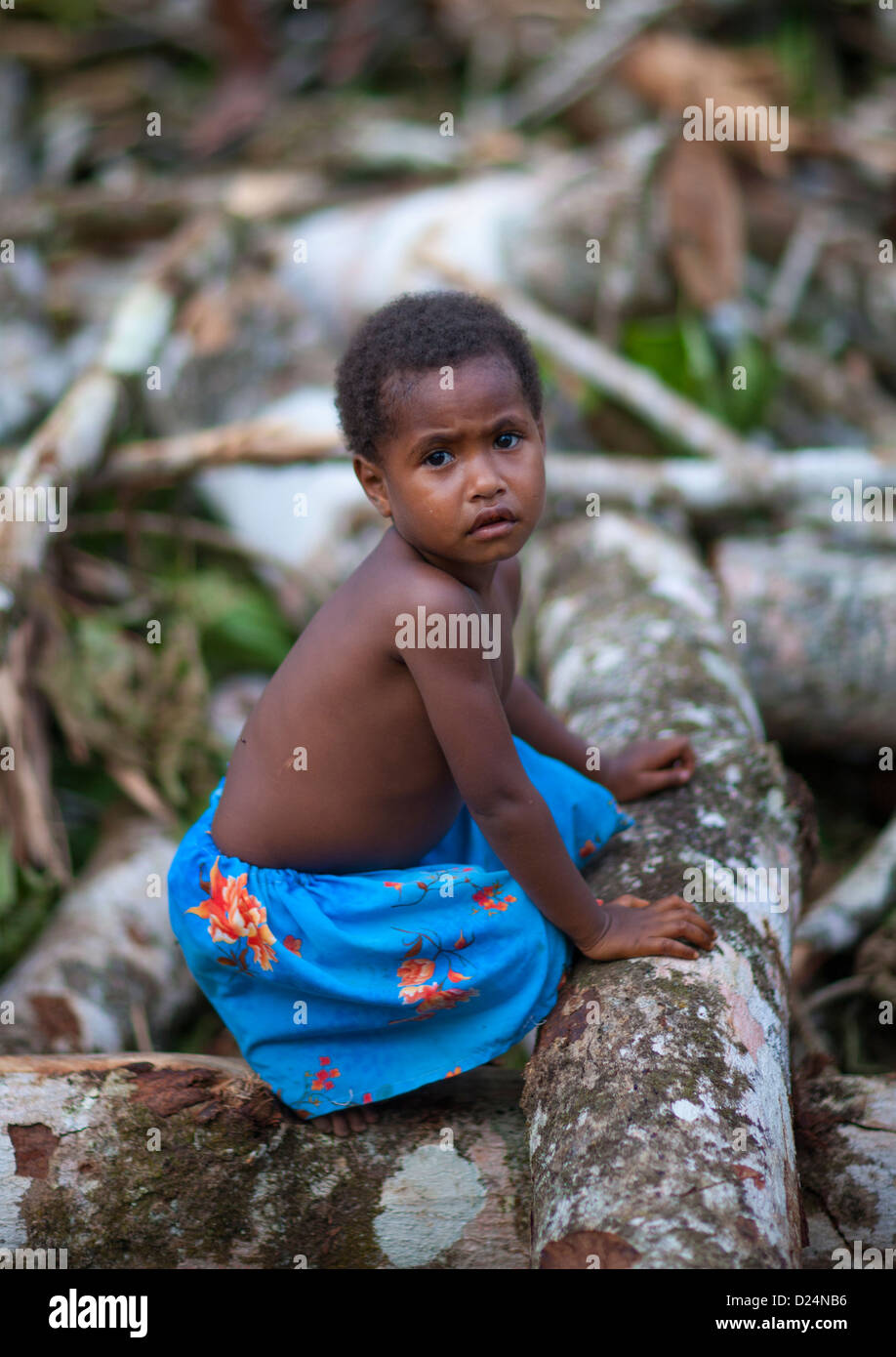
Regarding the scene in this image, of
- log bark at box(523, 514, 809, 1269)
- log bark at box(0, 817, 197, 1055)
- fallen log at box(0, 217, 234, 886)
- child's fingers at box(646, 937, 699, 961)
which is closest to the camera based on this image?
log bark at box(523, 514, 809, 1269)

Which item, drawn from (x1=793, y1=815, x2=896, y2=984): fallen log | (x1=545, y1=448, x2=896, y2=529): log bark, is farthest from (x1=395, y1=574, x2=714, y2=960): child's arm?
(x1=545, y1=448, x2=896, y2=529): log bark

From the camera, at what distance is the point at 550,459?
10.8ft

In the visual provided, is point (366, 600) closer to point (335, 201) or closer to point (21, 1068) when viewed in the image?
point (21, 1068)

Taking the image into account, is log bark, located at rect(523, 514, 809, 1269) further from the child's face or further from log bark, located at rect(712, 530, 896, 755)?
the child's face

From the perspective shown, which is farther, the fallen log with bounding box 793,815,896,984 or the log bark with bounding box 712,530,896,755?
the log bark with bounding box 712,530,896,755

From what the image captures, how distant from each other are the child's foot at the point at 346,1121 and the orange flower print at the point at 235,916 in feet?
0.84

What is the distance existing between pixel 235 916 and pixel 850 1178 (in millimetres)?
1026

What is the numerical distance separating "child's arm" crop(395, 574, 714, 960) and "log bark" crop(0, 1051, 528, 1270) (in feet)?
1.21

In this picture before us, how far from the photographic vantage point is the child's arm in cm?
166

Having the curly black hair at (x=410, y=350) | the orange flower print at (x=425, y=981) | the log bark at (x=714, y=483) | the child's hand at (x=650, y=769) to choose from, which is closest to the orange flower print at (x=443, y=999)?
the orange flower print at (x=425, y=981)

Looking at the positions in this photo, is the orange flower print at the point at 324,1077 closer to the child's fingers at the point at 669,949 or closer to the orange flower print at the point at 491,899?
the orange flower print at the point at 491,899

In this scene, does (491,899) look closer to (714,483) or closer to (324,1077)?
(324,1077)
